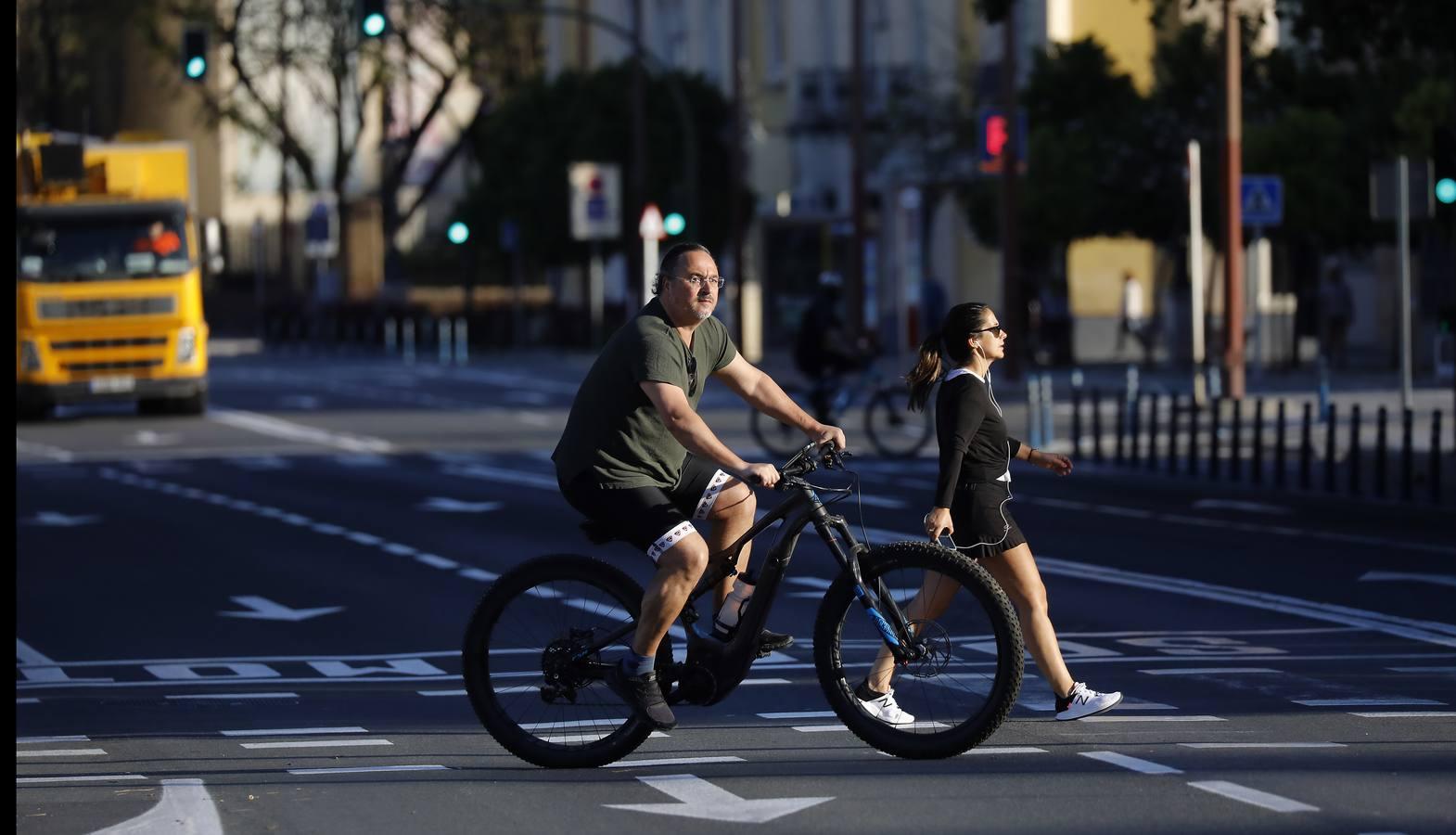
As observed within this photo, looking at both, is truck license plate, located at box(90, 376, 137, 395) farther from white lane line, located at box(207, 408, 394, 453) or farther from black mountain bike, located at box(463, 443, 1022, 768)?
black mountain bike, located at box(463, 443, 1022, 768)

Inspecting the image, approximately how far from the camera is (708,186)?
5925 centimetres

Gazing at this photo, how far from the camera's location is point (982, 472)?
9.72 metres

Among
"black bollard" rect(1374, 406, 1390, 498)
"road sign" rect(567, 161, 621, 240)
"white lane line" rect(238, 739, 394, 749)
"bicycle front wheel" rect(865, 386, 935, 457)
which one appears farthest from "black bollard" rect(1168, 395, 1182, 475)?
"road sign" rect(567, 161, 621, 240)

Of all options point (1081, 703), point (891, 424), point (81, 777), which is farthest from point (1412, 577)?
point (891, 424)

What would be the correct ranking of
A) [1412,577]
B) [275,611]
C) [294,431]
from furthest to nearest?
[294,431]
[1412,577]
[275,611]

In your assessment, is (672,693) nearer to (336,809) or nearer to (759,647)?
(759,647)

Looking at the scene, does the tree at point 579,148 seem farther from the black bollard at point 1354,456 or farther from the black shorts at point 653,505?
the black shorts at point 653,505

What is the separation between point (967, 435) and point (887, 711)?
1023 mm

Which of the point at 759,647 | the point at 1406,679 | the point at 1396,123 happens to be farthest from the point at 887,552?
the point at 1396,123

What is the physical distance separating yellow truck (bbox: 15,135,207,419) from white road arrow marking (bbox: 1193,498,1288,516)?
1773 cm

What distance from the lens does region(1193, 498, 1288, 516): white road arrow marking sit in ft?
66.7

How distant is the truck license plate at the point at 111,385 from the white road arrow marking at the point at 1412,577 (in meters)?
23.0

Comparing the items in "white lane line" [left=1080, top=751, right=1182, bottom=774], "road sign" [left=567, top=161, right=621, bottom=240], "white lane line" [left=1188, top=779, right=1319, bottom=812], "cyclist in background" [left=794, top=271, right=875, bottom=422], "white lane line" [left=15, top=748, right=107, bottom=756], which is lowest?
"white lane line" [left=15, top=748, right=107, bottom=756]

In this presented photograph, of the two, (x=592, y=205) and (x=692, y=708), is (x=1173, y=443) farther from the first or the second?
(x=592, y=205)
